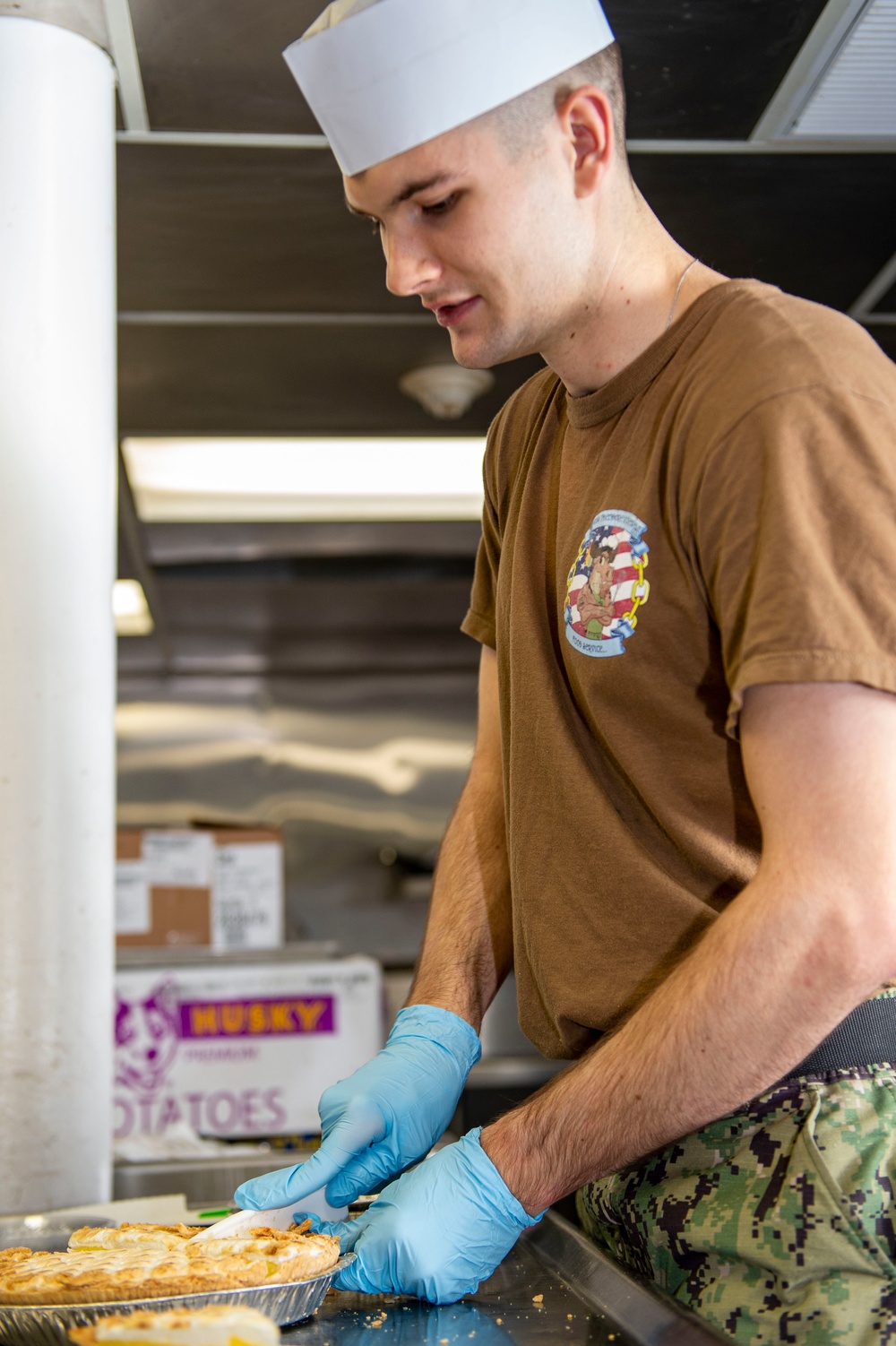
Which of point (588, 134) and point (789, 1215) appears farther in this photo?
point (588, 134)

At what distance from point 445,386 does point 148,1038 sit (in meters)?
1.72

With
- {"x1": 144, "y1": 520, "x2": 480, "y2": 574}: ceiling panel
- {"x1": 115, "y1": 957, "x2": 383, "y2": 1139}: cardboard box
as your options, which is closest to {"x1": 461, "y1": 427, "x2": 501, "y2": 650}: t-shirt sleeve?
{"x1": 115, "y1": 957, "x2": 383, "y2": 1139}: cardboard box

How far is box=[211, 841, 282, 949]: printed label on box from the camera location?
4.46m

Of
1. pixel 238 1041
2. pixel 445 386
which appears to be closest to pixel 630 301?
pixel 445 386

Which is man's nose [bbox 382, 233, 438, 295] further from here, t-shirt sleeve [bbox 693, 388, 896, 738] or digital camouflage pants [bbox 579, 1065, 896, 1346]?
digital camouflage pants [bbox 579, 1065, 896, 1346]

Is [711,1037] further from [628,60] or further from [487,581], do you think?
[628,60]

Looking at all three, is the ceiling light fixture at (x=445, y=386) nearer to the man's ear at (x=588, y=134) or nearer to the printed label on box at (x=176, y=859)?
the man's ear at (x=588, y=134)

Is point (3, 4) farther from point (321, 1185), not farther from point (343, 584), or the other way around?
point (343, 584)

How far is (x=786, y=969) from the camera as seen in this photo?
2.63 ft

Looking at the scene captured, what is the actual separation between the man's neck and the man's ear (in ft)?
0.16

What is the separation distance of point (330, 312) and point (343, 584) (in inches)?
70.2

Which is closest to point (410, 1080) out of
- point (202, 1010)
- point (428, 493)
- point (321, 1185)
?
point (321, 1185)

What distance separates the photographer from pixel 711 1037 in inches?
32.4

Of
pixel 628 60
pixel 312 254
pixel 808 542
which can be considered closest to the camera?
pixel 808 542
